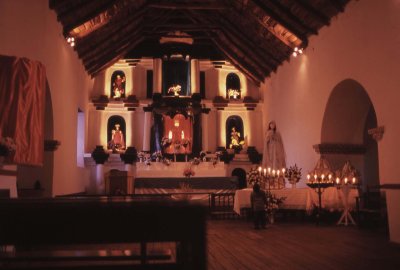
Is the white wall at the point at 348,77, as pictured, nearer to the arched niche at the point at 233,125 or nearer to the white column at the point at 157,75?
the arched niche at the point at 233,125

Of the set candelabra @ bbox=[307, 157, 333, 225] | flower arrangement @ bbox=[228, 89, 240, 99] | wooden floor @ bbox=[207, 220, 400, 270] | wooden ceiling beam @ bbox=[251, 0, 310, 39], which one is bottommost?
wooden floor @ bbox=[207, 220, 400, 270]

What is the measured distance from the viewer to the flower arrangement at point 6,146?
252 inches

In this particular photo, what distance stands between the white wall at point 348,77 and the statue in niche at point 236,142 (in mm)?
3059

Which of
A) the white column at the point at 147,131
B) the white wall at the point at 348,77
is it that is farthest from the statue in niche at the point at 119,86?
the white wall at the point at 348,77

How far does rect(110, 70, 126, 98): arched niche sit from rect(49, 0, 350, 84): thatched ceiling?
103 centimetres

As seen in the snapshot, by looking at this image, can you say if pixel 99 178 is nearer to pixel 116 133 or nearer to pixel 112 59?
pixel 116 133

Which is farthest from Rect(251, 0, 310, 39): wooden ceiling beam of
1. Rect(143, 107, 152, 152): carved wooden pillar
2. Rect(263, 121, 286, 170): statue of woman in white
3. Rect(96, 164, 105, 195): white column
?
Rect(96, 164, 105, 195): white column

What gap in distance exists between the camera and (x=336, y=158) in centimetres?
1266

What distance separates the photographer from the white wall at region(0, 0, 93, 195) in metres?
8.35

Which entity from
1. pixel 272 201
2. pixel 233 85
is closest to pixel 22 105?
pixel 272 201

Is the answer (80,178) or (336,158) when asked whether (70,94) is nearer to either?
(80,178)

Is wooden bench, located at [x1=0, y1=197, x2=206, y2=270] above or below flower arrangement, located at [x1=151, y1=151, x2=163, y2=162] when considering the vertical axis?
below

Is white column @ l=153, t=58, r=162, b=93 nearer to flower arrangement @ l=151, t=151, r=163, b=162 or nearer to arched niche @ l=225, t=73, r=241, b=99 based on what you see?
flower arrangement @ l=151, t=151, r=163, b=162

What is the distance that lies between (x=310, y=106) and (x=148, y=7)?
21.7ft
